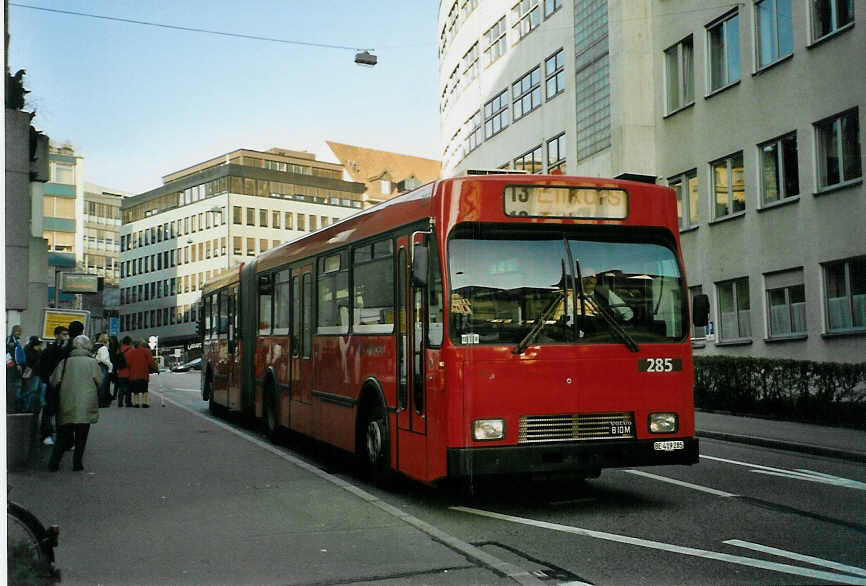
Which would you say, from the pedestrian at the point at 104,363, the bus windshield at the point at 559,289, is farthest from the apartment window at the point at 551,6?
the bus windshield at the point at 559,289

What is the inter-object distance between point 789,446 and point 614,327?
23.0 feet

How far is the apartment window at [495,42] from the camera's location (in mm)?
42719

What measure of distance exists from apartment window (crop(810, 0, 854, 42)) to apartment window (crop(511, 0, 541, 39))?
52.3 ft

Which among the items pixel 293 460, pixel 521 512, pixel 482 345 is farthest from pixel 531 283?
pixel 293 460

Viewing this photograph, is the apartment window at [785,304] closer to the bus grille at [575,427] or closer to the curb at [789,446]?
the curb at [789,446]

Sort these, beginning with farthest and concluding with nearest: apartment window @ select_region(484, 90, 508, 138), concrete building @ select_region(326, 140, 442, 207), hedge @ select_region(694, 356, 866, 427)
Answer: concrete building @ select_region(326, 140, 442, 207) → apartment window @ select_region(484, 90, 508, 138) → hedge @ select_region(694, 356, 866, 427)

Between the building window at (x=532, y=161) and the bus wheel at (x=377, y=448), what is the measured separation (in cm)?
2750

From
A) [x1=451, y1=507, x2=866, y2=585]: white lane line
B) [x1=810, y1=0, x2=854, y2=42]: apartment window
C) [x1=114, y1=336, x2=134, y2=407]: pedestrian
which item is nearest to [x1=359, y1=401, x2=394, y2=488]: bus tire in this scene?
[x1=451, y1=507, x2=866, y2=585]: white lane line

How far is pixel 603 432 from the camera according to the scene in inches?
356

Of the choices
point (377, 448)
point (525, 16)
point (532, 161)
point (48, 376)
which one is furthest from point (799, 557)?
point (525, 16)

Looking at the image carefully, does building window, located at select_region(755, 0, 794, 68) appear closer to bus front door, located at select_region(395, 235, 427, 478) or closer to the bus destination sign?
the bus destination sign

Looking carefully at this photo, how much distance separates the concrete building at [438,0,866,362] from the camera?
901 inches

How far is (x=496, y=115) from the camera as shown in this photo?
1713 inches

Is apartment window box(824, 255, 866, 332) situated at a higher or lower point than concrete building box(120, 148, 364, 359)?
lower
